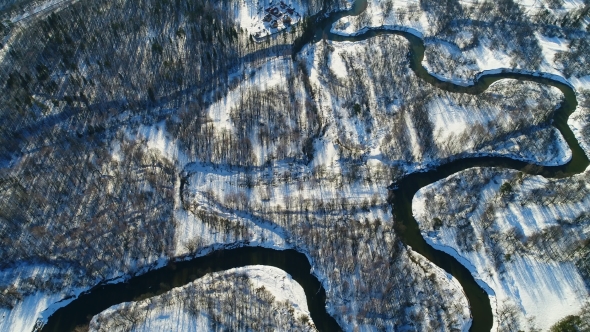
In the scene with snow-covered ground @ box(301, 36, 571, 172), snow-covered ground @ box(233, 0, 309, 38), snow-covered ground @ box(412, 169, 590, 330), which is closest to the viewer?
snow-covered ground @ box(412, 169, 590, 330)

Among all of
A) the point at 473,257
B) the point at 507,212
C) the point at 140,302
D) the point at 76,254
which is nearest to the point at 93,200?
the point at 76,254

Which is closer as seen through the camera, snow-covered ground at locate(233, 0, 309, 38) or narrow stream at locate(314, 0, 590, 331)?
narrow stream at locate(314, 0, 590, 331)

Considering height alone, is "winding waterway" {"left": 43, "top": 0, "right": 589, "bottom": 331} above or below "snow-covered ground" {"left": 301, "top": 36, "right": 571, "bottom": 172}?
below

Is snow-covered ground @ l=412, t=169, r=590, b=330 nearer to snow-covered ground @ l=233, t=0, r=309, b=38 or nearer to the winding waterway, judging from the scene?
the winding waterway

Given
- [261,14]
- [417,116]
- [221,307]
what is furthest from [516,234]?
[261,14]

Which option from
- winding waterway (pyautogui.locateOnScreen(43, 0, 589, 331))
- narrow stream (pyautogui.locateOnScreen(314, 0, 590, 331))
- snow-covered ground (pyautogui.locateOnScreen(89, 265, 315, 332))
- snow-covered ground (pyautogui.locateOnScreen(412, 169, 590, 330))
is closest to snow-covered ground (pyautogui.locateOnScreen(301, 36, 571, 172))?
narrow stream (pyautogui.locateOnScreen(314, 0, 590, 331))

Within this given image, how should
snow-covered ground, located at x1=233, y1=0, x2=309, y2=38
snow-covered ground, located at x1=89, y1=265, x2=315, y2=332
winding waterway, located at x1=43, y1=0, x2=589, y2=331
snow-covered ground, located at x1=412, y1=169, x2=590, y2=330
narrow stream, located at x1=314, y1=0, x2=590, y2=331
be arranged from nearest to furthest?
snow-covered ground, located at x1=89, y1=265, x2=315, y2=332 < snow-covered ground, located at x1=412, y1=169, x2=590, y2=330 < winding waterway, located at x1=43, y1=0, x2=589, y2=331 < narrow stream, located at x1=314, y1=0, x2=590, y2=331 < snow-covered ground, located at x1=233, y1=0, x2=309, y2=38

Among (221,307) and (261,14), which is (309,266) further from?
(261,14)

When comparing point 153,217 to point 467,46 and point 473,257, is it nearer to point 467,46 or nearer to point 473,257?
point 473,257
